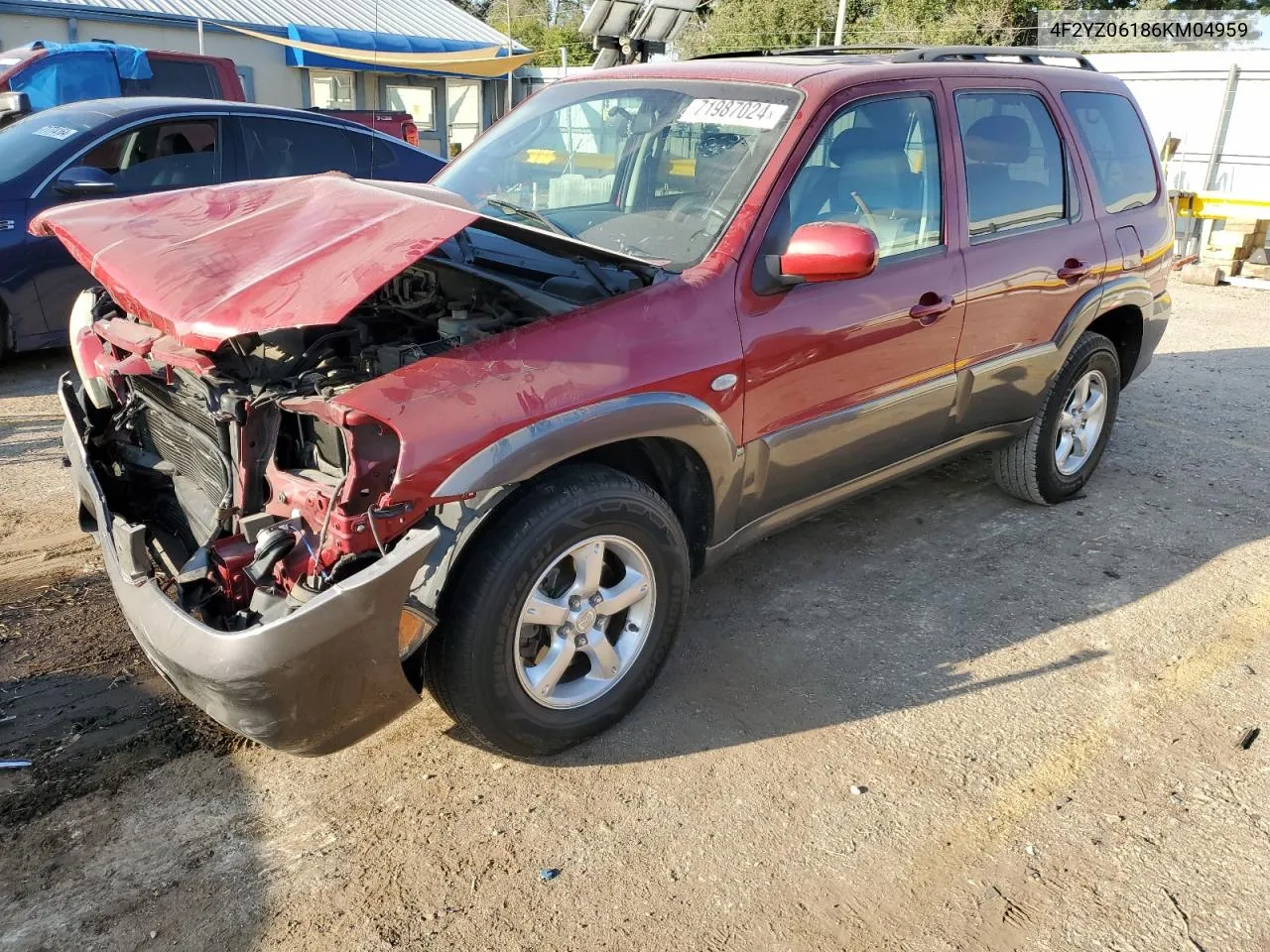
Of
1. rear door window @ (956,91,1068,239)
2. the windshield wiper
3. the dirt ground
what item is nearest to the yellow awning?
rear door window @ (956,91,1068,239)

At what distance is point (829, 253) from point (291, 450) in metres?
1.64

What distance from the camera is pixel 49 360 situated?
6.71 meters

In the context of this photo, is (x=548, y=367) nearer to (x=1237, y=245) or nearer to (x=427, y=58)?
(x=1237, y=245)

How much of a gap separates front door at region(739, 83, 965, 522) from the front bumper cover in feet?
4.30

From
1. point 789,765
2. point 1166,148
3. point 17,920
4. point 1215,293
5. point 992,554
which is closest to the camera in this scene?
point 17,920

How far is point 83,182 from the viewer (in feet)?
19.6

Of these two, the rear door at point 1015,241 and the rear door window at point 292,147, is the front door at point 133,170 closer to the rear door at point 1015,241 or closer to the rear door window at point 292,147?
the rear door window at point 292,147

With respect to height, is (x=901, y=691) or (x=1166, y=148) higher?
(x=1166, y=148)

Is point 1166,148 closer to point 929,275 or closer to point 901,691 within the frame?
point 929,275

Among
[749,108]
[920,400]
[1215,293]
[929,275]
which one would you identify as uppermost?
[749,108]

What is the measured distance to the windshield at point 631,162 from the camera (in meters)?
3.24

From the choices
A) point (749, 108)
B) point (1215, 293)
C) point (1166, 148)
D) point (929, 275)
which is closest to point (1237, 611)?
point (929, 275)

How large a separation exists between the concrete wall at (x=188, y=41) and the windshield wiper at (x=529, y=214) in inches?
618

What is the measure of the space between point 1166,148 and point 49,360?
43.9ft
